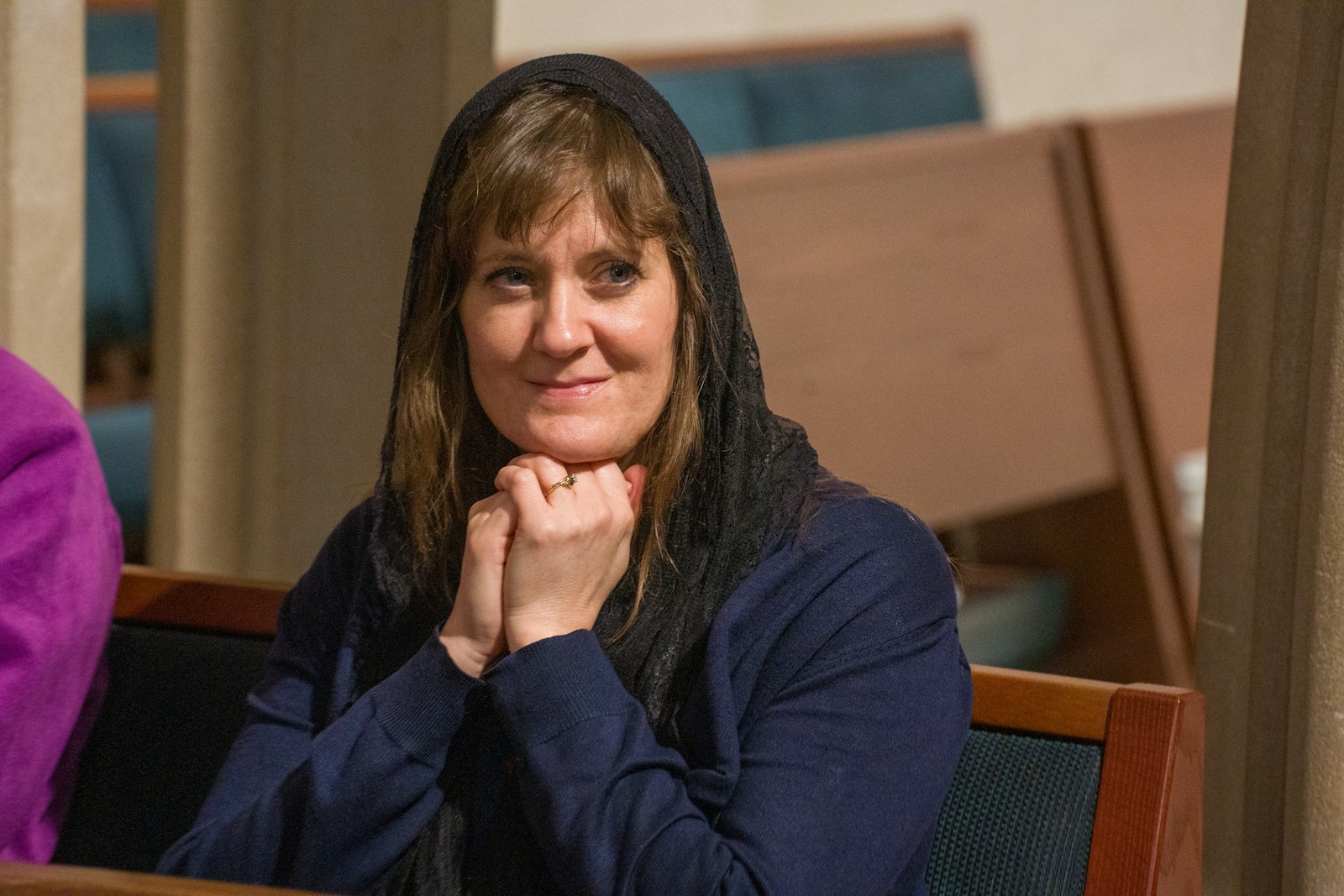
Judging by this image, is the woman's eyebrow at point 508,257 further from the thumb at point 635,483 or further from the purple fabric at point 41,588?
the purple fabric at point 41,588

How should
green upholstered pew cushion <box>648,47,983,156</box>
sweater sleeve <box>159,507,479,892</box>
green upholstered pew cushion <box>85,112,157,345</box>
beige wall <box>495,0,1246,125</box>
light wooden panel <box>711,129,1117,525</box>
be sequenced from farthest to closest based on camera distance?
beige wall <box>495,0,1246,125</box>
green upholstered pew cushion <box>648,47,983,156</box>
green upholstered pew cushion <box>85,112,157,345</box>
light wooden panel <box>711,129,1117,525</box>
sweater sleeve <box>159,507,479,892</box>

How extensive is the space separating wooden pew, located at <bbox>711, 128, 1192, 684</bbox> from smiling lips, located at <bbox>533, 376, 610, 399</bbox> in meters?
1.54

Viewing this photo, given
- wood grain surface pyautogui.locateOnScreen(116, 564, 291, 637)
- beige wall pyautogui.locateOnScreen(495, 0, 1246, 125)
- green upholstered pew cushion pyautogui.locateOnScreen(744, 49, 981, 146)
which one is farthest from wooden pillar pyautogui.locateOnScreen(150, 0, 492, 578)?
beige wall pyautogui.locateOnScreen(495, 0, 1246, 125)

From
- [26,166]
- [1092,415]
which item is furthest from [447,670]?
[1092,415]

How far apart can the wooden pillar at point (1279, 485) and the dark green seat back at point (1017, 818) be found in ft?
0.73

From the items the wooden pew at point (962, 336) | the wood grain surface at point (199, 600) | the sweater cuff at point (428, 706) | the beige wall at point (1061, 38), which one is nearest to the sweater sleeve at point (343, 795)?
the sweater cuff at point (428, 706)

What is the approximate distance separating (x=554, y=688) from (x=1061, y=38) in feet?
17.5

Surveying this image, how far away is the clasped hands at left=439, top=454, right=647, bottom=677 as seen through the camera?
1.23 meters

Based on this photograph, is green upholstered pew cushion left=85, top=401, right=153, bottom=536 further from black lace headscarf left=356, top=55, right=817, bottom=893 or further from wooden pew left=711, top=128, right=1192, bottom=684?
black lace headscarf left=356, top=55, right=817, bottom=893

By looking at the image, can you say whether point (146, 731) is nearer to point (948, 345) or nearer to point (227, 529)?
point (227, 529)

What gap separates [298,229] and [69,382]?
0.42 meters

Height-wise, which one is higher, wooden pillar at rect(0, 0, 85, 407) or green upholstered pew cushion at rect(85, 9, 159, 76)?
green upholstered pew cushion at rect(85, 9, 159, 76)

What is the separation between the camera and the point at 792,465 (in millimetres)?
1316

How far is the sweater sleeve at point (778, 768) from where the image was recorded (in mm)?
1108
